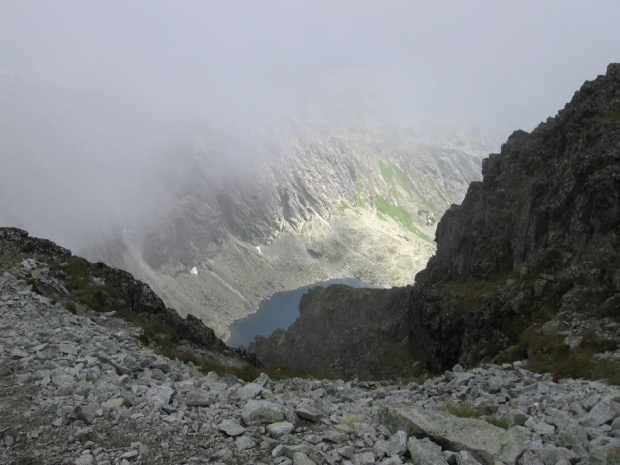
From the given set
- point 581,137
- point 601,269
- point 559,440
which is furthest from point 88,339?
point 581,137

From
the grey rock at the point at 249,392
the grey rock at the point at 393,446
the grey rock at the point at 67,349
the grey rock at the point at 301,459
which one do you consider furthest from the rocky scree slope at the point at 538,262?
the grey rock at the point at 67,349

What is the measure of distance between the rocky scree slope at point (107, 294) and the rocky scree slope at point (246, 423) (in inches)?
653

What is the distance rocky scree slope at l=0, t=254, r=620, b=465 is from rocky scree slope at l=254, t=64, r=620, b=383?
11936 mm

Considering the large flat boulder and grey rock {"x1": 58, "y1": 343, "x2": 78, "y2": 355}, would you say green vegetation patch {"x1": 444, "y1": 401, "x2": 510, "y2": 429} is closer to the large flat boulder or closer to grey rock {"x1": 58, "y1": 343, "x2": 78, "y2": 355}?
the large flat boulder

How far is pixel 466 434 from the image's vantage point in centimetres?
1045

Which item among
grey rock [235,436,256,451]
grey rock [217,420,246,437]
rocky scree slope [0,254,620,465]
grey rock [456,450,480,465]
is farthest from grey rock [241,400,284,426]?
grey rock [456,450,480,465]

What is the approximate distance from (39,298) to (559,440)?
95.4 ft

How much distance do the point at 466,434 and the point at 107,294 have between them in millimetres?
34885

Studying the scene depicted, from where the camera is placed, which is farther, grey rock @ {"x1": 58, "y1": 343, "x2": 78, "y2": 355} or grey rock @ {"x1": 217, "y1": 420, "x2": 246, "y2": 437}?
grey rock @ {"x1": 58, "y1": 343, "x2": 78, "y2": 355}

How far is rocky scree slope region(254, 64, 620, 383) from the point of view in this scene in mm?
35781

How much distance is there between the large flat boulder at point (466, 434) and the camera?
9.55 metres

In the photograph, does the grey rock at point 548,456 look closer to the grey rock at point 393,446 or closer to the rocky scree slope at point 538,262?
the grey rock at point 393,446

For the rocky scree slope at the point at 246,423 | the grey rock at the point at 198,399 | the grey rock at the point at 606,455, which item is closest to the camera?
the grey rock at the point at 606,455

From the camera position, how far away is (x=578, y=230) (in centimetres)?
4666
